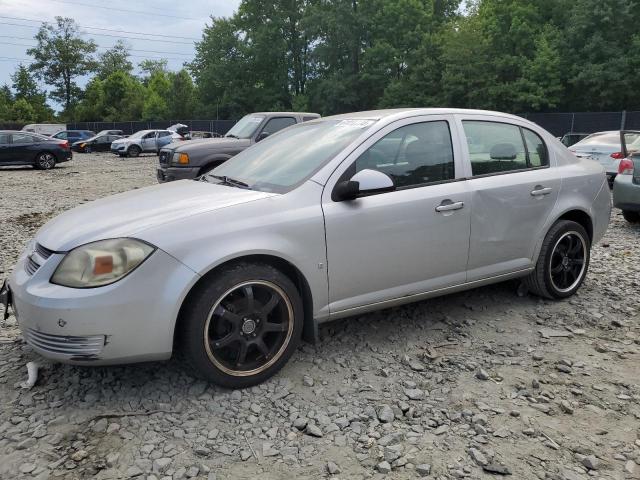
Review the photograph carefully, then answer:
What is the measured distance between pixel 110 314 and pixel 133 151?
28736 mm

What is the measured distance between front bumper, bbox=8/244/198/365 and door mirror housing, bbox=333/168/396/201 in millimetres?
1037

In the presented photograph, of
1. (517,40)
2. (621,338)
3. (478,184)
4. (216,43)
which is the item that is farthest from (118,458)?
(216,43)

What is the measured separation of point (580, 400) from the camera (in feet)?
10.3

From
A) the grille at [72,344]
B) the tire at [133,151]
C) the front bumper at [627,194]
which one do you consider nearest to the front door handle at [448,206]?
the grille at [72,344]

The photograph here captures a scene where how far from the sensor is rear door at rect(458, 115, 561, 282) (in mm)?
4043

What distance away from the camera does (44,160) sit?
19.9 m

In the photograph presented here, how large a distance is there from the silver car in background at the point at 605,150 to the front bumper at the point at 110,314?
10212mm

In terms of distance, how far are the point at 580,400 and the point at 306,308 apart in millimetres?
1640

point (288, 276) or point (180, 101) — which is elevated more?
point (180, 101)

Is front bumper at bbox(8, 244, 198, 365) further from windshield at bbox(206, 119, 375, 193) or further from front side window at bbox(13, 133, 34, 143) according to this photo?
front side window at bbox(13, 133, 34, 143)

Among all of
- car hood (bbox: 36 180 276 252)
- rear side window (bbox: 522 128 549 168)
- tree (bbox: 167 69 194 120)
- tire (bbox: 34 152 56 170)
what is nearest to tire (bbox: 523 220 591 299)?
rear side window (bbox: 522 128 549 168)

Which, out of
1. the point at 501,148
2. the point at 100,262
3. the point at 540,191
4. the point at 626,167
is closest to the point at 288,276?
the point at 100,262

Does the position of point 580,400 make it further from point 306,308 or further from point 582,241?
point 582,241

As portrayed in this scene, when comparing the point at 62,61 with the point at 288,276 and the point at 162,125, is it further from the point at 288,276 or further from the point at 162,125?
the point at 288,276
